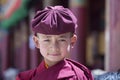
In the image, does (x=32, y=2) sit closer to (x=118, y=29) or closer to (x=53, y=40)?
(x=118, y=29)

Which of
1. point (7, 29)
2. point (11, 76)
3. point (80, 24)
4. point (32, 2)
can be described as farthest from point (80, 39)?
point (7, 29)

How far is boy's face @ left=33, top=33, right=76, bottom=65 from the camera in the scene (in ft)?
8.89

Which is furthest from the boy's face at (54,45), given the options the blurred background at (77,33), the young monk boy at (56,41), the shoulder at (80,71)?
the blurred background at (77,33)

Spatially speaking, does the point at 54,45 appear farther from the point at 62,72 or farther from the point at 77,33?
the point at 77,33

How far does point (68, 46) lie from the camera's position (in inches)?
109

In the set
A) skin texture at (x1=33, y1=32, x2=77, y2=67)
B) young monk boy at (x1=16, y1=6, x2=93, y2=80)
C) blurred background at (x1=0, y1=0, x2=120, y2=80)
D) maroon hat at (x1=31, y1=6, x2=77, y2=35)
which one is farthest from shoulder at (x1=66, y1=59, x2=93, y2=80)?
blurred background at (x1=0, y1=0, x2=120, y2=80)

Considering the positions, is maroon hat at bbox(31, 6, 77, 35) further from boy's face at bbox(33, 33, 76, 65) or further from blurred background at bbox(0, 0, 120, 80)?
blurred background at bbox(0, 0, 120, 80)

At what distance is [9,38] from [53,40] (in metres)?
7.74

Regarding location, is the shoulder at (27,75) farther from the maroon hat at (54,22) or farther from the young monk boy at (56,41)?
the maroon hat at (54,22)

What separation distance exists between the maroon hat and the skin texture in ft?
0.14

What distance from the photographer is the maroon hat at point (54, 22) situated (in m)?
2.66

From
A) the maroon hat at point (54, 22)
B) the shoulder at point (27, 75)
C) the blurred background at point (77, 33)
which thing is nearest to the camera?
the maroon hat at point (54, 22)

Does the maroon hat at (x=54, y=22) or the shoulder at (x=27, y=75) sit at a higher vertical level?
the maroon hat at (x=54, y=22)

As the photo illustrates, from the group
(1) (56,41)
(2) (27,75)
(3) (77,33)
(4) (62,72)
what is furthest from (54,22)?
(3) (77,33)
